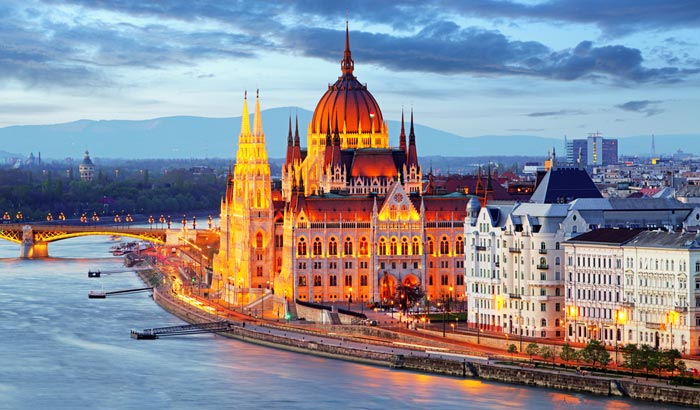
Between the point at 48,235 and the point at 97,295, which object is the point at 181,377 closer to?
the point at 97,295

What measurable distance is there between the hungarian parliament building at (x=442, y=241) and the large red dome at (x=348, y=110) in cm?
9

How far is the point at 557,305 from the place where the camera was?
→ 3204 inches

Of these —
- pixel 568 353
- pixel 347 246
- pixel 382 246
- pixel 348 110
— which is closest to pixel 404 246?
pixel 382 246

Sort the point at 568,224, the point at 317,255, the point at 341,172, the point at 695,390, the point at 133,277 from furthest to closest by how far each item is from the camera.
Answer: the point at 133,277 → the point at 341,172 → the point at 317,255 → the point at 568,224 → the point at 695,390

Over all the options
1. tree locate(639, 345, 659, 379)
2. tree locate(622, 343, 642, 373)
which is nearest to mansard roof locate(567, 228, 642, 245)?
tree locate(622, 343, 642, 373)

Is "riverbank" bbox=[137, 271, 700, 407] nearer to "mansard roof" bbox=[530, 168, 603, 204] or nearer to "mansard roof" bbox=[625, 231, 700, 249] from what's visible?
"mansard roof" bbox=[625, 231, 700, 249]

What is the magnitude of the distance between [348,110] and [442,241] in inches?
669

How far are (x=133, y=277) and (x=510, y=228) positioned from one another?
5467cm

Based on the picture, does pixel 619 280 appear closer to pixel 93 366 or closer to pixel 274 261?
pixel 93 366

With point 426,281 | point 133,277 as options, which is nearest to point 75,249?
point 133,277

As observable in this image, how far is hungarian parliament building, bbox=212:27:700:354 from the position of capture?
7600 centimetres

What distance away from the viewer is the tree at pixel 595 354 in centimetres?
7306

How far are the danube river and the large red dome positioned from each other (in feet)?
67.0

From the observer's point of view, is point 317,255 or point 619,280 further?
point 317,255
